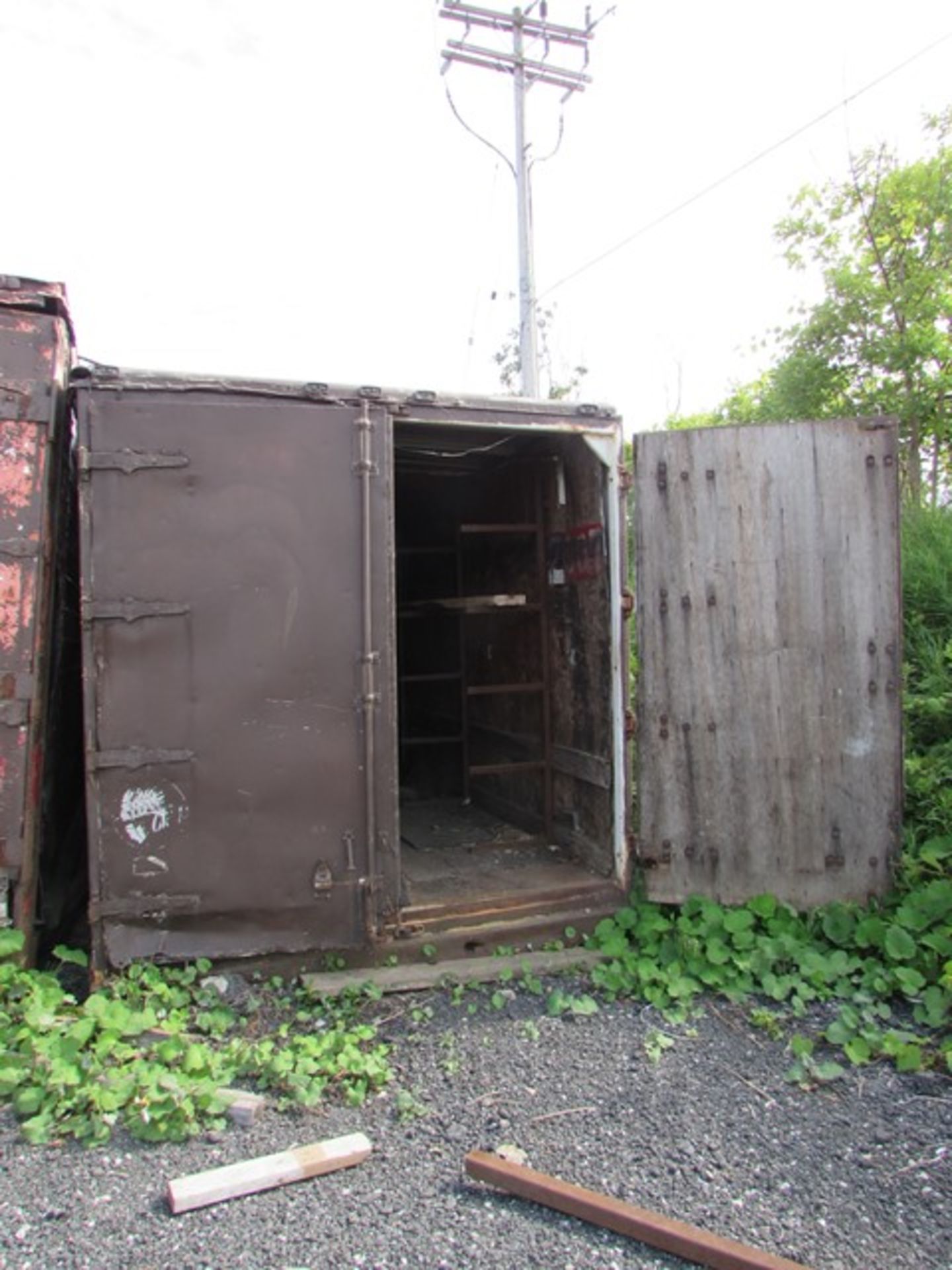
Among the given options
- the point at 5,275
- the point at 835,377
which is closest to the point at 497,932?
the point at 5,275

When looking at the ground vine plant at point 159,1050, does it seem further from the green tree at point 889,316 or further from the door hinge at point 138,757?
the green tree at point 889,316

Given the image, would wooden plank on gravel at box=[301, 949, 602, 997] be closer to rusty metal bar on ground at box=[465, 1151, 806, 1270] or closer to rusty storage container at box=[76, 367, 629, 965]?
rusty storage container at box=[76, 367, 629, 965]

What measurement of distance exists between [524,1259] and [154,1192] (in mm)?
1090

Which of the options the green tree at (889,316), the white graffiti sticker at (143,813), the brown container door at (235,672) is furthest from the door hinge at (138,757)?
the green tree at (889,316)

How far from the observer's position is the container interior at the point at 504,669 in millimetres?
4656

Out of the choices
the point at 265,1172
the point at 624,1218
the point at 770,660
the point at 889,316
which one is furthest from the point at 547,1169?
the point at 889,316

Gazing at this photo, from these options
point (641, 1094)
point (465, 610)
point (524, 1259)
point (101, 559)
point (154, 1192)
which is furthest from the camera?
point (465, 610)

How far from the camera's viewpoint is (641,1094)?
309 cm

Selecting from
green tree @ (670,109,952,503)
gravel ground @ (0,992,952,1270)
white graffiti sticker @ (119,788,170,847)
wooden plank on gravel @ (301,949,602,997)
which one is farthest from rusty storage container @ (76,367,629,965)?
green tree @ (670,109,952,503)

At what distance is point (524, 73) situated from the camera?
12961 mm

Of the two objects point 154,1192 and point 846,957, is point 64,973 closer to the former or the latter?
point 154,1192

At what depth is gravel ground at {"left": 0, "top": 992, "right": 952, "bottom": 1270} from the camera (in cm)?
230

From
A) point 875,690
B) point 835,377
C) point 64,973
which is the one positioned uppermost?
point 835,377

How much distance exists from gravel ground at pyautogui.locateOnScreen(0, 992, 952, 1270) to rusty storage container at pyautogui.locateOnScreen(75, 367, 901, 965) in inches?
37.1
